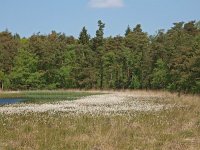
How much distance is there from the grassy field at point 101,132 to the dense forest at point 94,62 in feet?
186

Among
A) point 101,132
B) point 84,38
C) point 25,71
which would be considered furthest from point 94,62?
point 101,132

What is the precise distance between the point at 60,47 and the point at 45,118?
70.1 meters

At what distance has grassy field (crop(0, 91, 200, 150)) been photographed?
16.6m

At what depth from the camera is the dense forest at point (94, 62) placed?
86394 millimetres

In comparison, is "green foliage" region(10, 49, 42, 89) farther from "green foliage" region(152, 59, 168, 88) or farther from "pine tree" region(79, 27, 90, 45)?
"green foliage" region(152, 59, 168, 88)

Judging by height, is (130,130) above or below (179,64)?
below

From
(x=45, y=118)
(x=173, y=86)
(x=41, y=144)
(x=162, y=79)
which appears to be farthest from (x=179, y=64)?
(x=41, y=144)

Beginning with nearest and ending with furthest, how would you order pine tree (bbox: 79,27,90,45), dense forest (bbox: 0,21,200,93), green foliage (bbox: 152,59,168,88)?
green foliage (bbox: 152,59,168,88), dense forest (bbox: 0,21,200,93), pine tree (bbox: 79,27,90,45)

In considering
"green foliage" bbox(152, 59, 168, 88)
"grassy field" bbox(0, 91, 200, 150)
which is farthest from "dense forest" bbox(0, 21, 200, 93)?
"grassy field" bbox(0, 91, 200, 150)

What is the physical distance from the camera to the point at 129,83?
95.9m

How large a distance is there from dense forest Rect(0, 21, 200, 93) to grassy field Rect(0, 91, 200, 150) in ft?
186

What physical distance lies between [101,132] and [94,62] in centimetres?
7268

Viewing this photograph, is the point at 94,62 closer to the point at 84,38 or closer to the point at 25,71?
the point at 84,38

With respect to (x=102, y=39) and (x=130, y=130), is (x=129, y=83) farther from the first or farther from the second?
(x=130, y=130)
